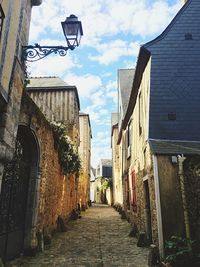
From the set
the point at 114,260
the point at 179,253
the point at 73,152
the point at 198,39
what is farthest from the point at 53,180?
the point at 198,39

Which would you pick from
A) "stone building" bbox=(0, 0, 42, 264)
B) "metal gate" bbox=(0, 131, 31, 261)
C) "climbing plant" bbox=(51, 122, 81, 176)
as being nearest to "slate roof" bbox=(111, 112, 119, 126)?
"climbing plant" bbox=(51, 122, 81, 176)

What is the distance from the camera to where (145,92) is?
737 centimetres

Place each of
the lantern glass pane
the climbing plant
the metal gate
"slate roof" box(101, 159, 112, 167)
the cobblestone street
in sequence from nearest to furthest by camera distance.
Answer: the lantern glass pane, the metal gate, the cobblestone street, the climbing plant, "slate roof" box(101, 159, 112, 167)

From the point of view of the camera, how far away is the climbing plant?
28.4 ft

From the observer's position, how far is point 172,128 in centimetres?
641

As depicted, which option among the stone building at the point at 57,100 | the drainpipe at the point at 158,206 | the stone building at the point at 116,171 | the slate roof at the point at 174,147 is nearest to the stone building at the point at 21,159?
the drainpipe at the point at 158,206

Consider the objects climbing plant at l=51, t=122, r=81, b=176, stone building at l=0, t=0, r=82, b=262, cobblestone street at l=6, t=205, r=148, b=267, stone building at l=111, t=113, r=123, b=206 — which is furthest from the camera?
stone building at l=111, t=113, r=123, b=206

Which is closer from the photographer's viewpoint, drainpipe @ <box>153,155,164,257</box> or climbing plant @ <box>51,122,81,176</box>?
drainpipe @ <box>153,155,164,257</box>

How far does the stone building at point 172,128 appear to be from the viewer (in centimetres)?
543

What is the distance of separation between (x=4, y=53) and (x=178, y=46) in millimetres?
5330

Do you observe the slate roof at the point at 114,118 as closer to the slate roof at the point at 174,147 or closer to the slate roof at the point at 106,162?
the slate roof at the point at 106,162

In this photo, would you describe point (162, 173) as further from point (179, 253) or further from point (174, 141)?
point (179, 253)

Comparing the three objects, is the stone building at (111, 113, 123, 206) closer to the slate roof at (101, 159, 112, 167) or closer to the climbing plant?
the climbing plant

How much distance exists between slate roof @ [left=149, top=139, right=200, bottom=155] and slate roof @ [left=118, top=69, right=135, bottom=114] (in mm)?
7828
